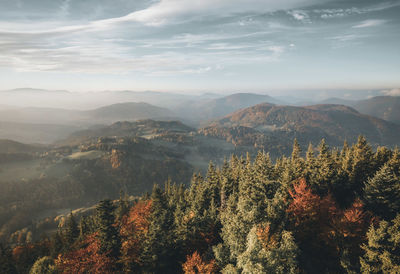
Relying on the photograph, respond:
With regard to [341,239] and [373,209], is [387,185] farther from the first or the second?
[341,239]

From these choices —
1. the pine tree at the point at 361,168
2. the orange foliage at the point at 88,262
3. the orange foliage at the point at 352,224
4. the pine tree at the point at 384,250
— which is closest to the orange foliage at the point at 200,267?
the orange foliage at the point at 88,262

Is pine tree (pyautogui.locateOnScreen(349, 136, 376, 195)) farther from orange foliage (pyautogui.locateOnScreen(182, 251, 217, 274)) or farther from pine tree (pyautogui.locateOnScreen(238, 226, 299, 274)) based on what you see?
orange foliage (pyautogui.locateOnScreen(182, 251, 217, 274))

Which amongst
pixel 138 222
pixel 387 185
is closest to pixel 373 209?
pixel 387 185

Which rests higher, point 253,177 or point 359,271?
point 253,177

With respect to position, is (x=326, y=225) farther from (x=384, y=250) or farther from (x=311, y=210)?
(x=384, y=250)

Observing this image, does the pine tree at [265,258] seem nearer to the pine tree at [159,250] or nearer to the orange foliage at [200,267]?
the orange foliage at [200,267]

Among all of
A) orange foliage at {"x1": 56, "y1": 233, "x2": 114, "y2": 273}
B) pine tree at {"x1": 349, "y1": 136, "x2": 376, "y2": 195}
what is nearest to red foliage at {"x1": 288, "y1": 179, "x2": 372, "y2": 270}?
pine tree at {"x1": 349, "y1": 136, "x2": 376, "y2": 195}

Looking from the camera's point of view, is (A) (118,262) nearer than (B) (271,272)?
No

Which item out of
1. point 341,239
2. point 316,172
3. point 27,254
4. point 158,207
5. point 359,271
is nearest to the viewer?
point 359,271
